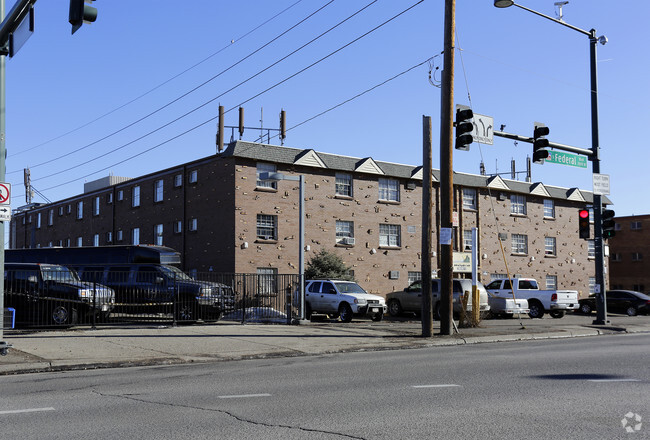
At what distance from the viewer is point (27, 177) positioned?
2694 inches

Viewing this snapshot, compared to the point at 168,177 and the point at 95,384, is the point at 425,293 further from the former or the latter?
the point at 168,177

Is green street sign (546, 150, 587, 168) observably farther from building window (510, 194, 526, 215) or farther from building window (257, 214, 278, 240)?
building window (510, 194, 526, 215)

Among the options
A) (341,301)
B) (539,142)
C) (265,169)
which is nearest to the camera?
(539,142)

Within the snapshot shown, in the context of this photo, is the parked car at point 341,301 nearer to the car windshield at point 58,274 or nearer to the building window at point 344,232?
the building window at point 344,232

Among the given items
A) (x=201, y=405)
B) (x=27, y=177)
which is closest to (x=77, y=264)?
(x=201, y=405)

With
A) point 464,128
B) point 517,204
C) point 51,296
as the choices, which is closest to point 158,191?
point 51,296

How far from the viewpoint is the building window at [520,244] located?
4500 cm

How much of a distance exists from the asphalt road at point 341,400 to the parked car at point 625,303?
997 inches

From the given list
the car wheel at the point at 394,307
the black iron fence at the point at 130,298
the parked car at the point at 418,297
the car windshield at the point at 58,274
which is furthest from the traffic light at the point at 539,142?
the car windshield at the point at 58,274

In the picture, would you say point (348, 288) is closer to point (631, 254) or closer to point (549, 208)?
point (549, 208)

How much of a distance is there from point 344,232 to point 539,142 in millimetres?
18145

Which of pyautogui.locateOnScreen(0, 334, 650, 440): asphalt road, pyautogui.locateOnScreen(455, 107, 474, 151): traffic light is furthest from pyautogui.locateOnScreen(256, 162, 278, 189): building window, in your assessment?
pyautogui.locateOnScreen(0, 334, 650, 440): asphalt road

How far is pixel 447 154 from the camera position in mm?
18781

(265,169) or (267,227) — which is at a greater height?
(265,169)
